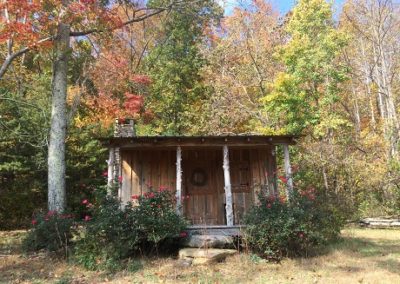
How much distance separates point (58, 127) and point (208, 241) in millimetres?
5698

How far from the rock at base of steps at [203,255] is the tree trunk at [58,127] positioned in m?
4.14

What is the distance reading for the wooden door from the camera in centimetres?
1268

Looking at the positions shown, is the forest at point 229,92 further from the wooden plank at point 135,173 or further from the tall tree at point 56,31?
the wooden plank at point 135,173

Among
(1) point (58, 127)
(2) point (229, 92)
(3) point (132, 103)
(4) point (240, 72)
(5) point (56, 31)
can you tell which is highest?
(4) point (240, 72)

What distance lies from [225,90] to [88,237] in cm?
1549

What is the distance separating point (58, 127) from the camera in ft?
37.3

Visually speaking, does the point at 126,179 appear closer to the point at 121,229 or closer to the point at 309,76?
the point at 121,229

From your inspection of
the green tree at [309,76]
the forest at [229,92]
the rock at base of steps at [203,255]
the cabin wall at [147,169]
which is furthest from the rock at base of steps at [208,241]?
the green tree at [309,76]

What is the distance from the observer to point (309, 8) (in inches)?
861

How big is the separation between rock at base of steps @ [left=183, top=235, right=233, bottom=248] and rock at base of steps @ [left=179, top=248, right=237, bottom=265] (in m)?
0.20

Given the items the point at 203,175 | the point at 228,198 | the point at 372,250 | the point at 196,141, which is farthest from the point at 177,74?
the point at 372,250

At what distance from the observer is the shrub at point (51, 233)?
9.38 metres

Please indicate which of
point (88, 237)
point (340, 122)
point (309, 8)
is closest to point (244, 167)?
point (88, 237)

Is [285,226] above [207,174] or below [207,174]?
below
